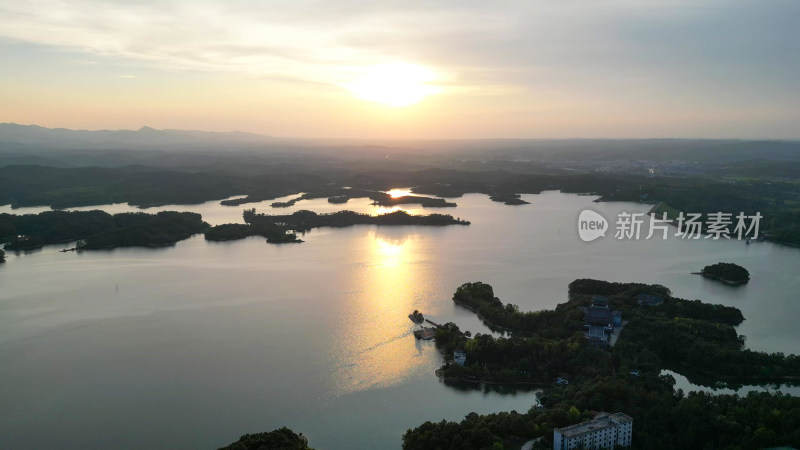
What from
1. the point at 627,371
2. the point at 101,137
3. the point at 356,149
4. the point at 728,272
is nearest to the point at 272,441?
the point at 627,371

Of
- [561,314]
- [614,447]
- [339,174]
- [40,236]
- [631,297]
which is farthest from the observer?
[339,174]

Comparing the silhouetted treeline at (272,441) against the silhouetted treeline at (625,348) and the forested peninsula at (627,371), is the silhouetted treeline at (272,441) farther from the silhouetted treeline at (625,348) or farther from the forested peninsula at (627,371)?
the silhouetted treeline at (625,348)

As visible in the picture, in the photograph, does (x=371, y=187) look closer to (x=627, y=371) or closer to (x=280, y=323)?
(x=280, y=323)

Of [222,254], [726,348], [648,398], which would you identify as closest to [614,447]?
[648,398]

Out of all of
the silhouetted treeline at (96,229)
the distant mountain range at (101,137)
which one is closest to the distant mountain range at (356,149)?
the distant mountain range at (101,137)

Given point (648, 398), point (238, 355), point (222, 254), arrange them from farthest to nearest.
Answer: point (222, 254) → point (238, 355) → point (648, 398)

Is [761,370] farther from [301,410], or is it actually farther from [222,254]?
[222,254]

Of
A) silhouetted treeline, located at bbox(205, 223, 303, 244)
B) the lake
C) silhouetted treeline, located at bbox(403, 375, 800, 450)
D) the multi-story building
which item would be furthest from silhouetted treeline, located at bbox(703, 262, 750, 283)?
silhouetted treeline, located at bbox(205, 223, 303, 244)
